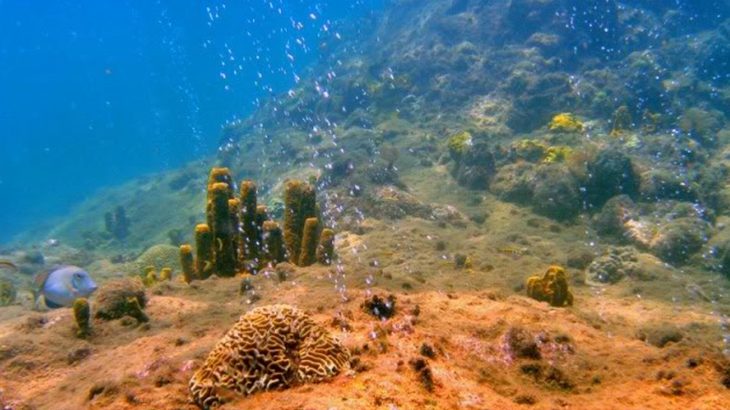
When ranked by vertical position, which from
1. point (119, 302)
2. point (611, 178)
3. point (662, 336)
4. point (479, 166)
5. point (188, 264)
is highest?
point (479, 166)

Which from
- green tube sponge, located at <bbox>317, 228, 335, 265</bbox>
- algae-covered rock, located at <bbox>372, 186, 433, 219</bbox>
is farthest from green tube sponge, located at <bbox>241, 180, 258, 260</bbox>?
algae-covered rock, located at <bbox>372, 186, 433, 219</bbox>

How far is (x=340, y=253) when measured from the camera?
985cm

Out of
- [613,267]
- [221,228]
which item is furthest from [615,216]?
[221,228]

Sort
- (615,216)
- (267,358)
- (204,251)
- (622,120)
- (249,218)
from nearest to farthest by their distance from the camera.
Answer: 1. (267,358)
2. (204,251)
3. (249,218)
4. (615,216)
5. (622,120)

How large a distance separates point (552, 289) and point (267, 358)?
A: 15.4 ft

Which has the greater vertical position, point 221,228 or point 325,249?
point 221,228

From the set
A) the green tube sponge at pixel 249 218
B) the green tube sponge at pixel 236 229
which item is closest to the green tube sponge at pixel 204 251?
the green tube sponge at pixel 236 229

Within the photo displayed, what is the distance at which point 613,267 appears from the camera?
8.66 meters

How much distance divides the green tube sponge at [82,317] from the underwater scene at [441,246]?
26mm

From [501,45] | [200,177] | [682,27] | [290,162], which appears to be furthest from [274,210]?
[682,27]

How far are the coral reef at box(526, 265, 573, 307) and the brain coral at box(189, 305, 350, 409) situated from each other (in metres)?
3.96

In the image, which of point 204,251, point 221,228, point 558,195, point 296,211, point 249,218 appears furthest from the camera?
point 558,195

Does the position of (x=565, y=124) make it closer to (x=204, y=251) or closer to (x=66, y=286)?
(x=204, y=251)

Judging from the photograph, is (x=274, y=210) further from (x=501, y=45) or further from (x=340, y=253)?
(x=501, y=45)
